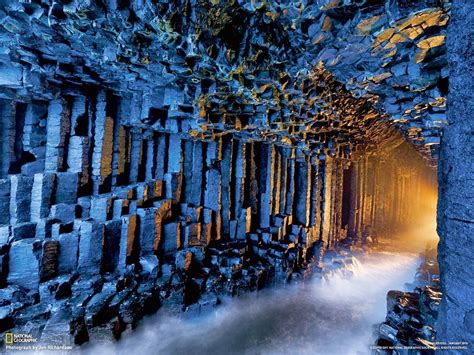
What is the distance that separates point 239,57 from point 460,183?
3.91 metres

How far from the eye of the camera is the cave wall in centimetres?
246

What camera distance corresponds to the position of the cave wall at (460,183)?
8.07ft

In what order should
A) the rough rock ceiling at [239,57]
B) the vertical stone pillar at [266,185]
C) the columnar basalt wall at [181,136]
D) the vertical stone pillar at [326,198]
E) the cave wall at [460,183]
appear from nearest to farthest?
the cave wall at [460,183]
the rough rock ceiling at [239,57]
the columnar basalt wall at [181,136]
the vertical stone pillar at [266,185]
the vertical stone pillar at [326,198]

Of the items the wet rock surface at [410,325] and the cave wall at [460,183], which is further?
the wet rock surface at [410,325]

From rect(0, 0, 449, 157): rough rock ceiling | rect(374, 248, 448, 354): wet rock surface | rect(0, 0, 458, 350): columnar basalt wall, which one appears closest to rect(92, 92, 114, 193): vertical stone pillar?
rect(0, 0, 458, 350): columnar basalt wall

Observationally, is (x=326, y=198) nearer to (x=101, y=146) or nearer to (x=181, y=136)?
(x=181, y=136)

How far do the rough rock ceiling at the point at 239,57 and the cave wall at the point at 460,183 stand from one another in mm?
475

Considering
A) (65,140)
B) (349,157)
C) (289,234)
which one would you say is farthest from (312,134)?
(65,140)

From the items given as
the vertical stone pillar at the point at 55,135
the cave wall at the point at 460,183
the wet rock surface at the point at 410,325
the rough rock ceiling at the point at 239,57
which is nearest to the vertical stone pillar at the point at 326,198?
the rough rock ceiling at the point at 239,57

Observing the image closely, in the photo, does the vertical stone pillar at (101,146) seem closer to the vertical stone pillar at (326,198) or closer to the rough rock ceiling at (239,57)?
the rough rock ceiling at (239,57)

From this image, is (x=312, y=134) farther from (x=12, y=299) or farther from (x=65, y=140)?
(x=12, y=299)

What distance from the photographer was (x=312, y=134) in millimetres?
7848

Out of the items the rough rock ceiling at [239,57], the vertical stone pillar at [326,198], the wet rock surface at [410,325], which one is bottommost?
the wet rock surface at [410,325]

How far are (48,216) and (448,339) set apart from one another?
8399mm
